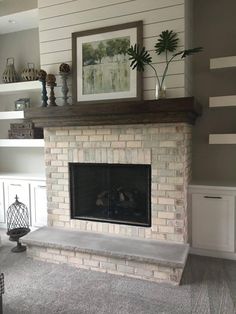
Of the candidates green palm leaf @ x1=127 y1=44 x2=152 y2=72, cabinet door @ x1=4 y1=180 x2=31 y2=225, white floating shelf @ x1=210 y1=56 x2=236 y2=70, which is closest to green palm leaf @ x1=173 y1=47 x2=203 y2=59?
green palm leaf @ x1=127 y1=44 x2=152 y2=72

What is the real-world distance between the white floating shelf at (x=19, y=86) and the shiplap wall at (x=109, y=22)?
45 cm

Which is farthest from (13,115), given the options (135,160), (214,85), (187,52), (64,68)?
(214,85)

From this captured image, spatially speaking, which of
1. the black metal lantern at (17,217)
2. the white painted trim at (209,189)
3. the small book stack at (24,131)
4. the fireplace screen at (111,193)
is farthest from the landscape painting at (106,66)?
the black metal lantern at (17,217)

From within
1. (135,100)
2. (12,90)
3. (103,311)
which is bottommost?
(103,311)

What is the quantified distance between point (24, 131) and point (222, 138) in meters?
2.61

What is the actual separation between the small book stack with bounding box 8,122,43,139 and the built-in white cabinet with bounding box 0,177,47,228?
23.9 inches

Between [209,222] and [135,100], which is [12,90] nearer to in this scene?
[135,100]

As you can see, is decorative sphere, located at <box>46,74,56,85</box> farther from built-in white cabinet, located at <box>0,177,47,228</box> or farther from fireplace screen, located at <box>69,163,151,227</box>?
built-in white cabinet, located at <box>0,177,47,228</box>

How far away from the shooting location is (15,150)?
4391 millimetres

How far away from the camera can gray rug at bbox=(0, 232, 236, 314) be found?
222 centimetres

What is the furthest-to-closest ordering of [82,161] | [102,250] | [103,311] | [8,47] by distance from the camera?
[8,47], [82,161], [102,250], [103,311]

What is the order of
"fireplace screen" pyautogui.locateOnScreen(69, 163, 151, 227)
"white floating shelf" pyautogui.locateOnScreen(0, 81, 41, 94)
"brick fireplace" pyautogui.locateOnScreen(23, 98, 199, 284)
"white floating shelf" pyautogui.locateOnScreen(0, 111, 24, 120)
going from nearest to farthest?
"brick fireplace" pyautogui.locateOnScreen(23, 98, 199, 284) → "fireplace screen" pyautogui.locateOnScreen(69, 163, 151, 227) → "white floating shelf" pyautogui.locateOnScreen(0, 81, 41, 94) → "white floating shelf" pyautogui.locateOnScreen(0, 111, 24, 120)

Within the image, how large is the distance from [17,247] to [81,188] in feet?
3.38

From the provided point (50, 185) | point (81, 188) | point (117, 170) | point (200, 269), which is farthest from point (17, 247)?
point (200, 269)
